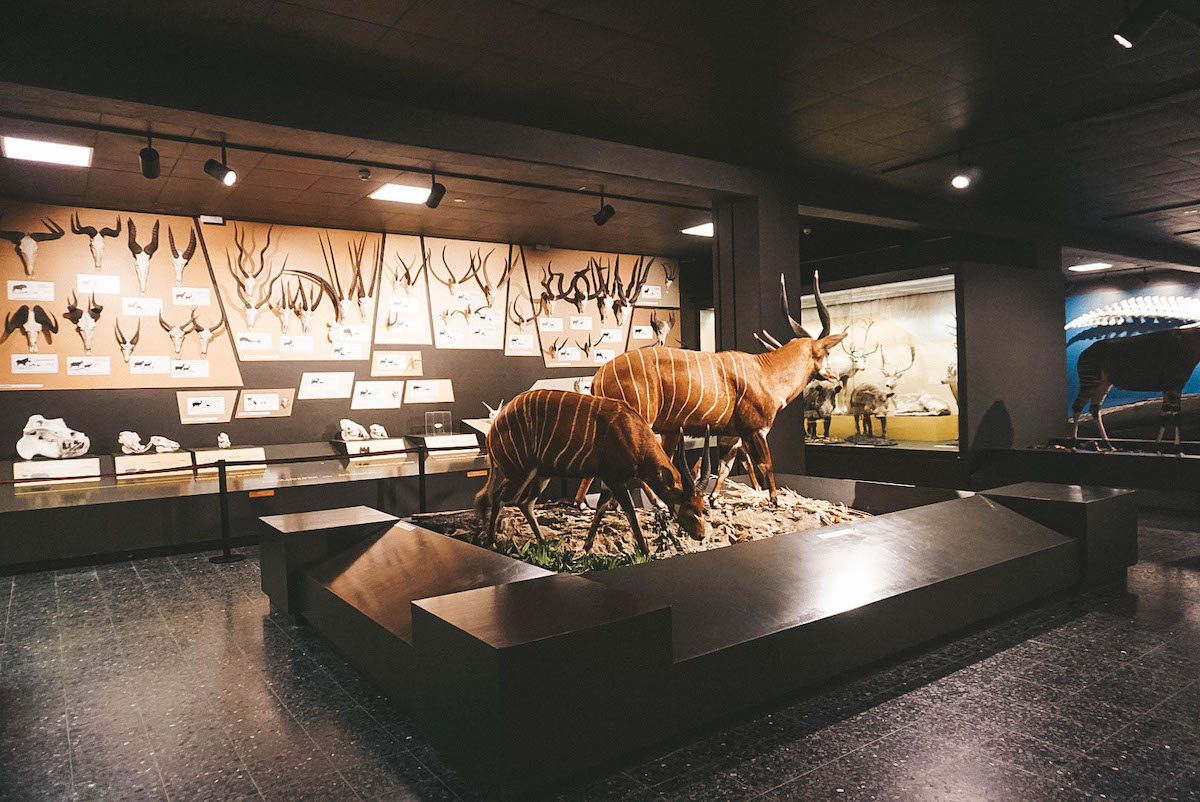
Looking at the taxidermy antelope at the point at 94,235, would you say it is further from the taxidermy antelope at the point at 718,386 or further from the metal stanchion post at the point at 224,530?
the taxidermy antelope at the point at 718,386

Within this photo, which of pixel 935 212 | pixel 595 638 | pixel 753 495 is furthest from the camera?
pixel 935 212

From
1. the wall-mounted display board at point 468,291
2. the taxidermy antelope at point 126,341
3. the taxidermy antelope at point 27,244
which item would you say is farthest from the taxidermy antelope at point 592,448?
the taxidermy antelope at point 27,244

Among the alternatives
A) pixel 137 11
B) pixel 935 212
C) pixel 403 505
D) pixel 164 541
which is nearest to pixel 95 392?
pixel 164 541

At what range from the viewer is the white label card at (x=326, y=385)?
7660mm

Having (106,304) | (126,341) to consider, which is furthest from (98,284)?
(126,341)

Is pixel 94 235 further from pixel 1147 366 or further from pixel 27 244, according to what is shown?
pixel 1147 366

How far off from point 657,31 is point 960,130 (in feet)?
10.1

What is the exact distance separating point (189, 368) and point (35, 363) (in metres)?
1.17

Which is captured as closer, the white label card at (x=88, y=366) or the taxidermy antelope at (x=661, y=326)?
the white label card at (x=88, y=366)

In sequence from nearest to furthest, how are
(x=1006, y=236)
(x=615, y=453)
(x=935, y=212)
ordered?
(x=615, y=453)
(x=935, y=212)
(x=1006, y=236)

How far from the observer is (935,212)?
798 centimetres

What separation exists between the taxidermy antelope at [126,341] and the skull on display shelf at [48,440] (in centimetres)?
76

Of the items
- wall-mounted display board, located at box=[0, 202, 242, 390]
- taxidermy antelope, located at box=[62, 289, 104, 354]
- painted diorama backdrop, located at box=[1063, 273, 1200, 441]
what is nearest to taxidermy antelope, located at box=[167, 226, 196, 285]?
wall-mounted display board, located at box=[0, 202, 242, 390]

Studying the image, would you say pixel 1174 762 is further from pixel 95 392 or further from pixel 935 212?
pixel 95 392
